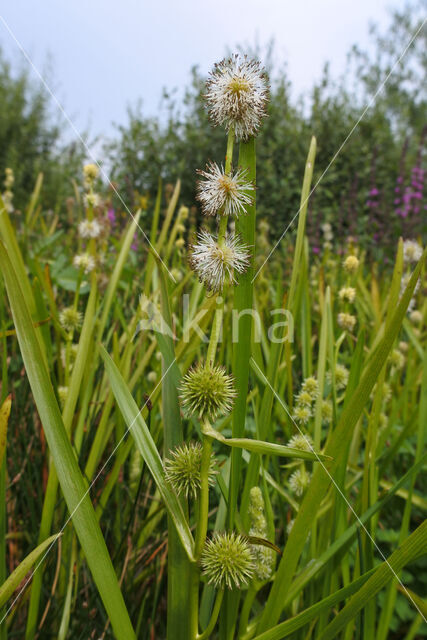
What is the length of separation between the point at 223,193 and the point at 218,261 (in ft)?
0.30

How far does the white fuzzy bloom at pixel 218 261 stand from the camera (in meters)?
0.67

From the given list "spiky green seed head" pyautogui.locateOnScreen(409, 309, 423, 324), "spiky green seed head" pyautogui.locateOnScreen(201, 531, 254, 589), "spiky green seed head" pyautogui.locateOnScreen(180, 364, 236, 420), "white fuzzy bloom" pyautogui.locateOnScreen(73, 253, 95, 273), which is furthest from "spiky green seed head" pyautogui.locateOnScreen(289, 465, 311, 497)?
"spiky green seed head" pyautogui.locateOnScreen(409, 309, 423, 324)

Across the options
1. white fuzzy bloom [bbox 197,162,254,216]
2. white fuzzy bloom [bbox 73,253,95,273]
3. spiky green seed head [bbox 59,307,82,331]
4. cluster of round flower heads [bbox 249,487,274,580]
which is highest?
white fuzzy bloom [bbox 73,253,95,273]

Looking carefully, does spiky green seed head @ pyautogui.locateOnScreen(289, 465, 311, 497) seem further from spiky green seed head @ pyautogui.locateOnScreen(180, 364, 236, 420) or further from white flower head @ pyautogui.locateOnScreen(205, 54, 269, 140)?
white flower head @ pyautogui.locateOnScreen(205, 54, 269, 140)

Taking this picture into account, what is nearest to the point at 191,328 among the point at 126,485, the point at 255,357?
the point at 255,357

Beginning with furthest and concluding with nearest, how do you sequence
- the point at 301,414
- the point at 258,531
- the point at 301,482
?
1. the point at 301,414
2. the point at 301,482
3. the point at 258,531

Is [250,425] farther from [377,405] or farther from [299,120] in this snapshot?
[299,120]

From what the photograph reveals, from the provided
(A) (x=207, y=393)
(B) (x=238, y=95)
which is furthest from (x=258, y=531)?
(B) (x=238, y=95)

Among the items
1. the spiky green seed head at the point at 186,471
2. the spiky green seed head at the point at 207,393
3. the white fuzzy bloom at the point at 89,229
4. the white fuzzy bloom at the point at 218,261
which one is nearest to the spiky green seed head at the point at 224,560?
the spiky green seed head at the point at 186,471

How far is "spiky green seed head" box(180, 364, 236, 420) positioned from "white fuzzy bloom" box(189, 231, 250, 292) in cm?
12

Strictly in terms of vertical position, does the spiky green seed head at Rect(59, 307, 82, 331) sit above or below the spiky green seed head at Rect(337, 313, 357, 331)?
below

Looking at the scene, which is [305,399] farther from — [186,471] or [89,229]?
[89,229]

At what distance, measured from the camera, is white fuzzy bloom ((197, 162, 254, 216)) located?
0.65 metres

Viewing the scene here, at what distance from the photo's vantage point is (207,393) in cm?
70
